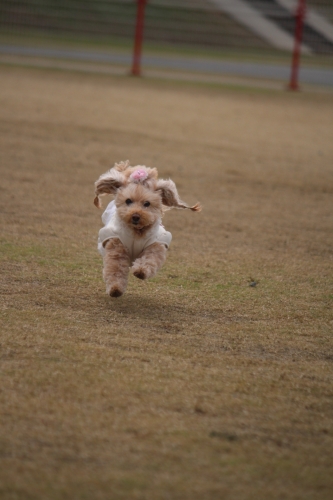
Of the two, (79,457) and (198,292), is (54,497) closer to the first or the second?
(79,457)

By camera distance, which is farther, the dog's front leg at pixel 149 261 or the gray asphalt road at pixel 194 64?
the gray asphalt road at pixel 194 64

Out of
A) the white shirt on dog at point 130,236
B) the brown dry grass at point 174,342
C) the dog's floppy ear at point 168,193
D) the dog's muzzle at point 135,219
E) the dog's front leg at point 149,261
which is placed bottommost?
the brown dry grass at point 174,342

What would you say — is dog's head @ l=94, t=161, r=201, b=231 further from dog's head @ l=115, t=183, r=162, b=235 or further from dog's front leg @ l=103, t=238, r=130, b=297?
dog's front leg @ l=103, t=238, r=130, b=297

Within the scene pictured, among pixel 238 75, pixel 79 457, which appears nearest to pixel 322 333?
pixel 79 457

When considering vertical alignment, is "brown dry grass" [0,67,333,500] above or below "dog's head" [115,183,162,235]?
below

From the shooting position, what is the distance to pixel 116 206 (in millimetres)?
3795

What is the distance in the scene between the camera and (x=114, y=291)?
142 inches

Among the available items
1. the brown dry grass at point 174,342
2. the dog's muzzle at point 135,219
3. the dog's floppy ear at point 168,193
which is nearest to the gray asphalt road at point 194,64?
the brown dry grass at point 174,342

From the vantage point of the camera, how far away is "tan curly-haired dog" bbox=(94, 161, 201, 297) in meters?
3.66

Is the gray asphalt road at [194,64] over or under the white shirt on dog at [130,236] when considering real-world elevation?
under

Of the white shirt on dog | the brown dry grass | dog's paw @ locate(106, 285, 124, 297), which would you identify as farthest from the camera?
the white shirt on dog

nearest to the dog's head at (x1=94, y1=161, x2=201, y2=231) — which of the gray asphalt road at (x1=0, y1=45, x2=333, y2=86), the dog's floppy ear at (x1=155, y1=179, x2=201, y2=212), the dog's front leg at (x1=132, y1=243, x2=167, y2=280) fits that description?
the dog's floppy ear at (x1=155, y1=179, x2=201, y2=212)

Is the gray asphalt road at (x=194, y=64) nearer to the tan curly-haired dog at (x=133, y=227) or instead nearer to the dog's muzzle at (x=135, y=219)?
the tan curly-haired dog at (x=133, y=227)

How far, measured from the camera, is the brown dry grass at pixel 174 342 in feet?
7.18
